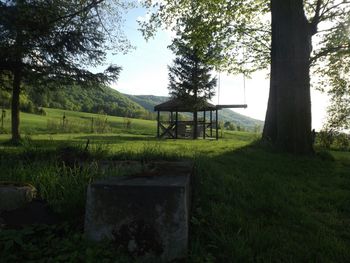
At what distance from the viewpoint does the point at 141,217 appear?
2.93 meters

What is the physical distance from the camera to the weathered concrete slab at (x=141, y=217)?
2.88m

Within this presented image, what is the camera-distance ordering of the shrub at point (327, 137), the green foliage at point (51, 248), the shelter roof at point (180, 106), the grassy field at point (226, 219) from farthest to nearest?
1. the shelter roof at point (180, 106)
2. the shrub at point (327, 137)
3. the grassy field at point (226, 219)
4. the green foliage at point (51, 248)

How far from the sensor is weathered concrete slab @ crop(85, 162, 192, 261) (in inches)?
113

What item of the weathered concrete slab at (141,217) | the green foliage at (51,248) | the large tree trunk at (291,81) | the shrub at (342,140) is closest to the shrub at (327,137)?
the shrub at (342,140)

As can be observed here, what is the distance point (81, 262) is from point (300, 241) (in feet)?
6.81

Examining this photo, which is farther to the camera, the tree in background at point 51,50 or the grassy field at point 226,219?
the tree in background at point 51,50

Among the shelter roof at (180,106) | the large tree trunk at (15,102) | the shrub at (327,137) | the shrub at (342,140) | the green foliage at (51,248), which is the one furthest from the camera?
the shelter roof at (180,106)

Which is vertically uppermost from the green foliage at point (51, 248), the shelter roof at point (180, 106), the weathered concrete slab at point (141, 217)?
the shelter roof at point (180, 106)

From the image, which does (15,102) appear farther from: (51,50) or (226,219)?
(226,219)

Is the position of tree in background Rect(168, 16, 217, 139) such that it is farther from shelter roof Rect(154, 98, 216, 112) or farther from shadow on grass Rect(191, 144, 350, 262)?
shadow on grass Rect(191, 144, 350, 262)

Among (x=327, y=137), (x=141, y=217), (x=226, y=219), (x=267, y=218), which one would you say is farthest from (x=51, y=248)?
(x=327, y=137)

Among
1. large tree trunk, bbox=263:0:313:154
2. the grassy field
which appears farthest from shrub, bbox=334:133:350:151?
the grassy field

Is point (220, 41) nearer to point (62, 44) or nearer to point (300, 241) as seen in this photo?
point (62, 44)

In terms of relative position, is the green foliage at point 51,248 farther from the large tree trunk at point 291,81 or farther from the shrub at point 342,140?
the shrub at point 342,140
